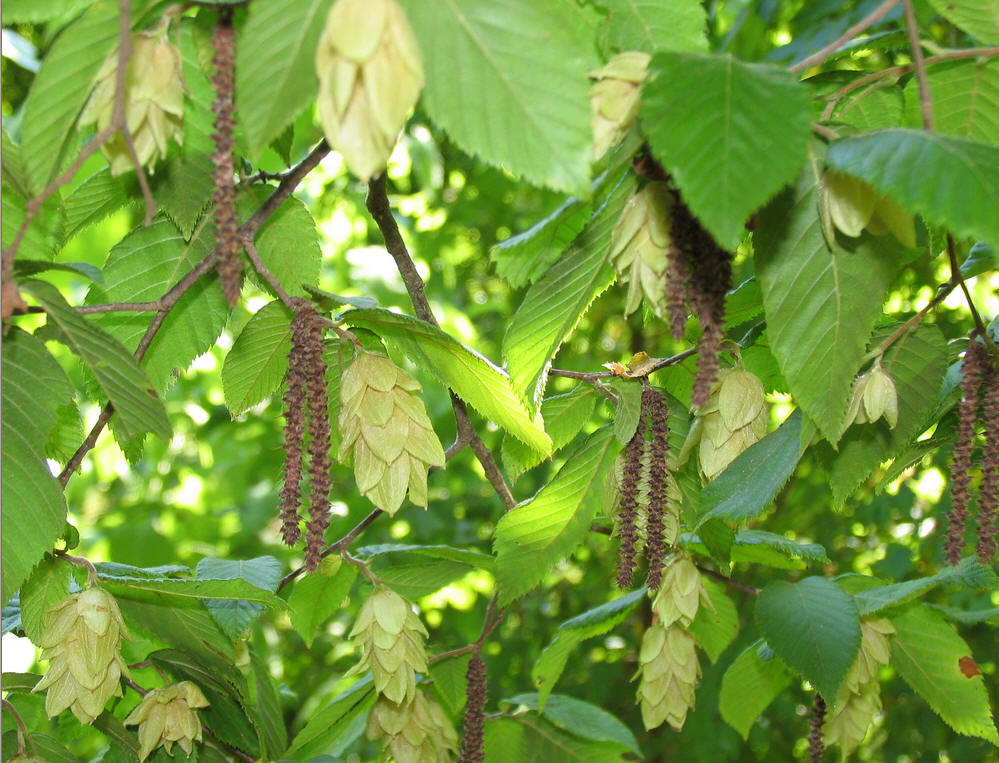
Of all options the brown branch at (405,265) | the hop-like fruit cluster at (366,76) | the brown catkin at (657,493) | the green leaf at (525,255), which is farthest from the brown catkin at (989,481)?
the hop-like fruit cluster at (366,76)

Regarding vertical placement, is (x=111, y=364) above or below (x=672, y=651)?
above

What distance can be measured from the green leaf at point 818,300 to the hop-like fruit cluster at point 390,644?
58cm

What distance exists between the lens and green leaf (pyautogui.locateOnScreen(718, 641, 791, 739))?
55.9 inches

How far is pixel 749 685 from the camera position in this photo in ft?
4.69

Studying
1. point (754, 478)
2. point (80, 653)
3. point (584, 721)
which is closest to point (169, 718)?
point (80, 653)

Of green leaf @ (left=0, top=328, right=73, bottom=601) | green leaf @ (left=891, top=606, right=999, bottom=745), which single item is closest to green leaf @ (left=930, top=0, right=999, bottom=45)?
green leaf @ (left=891, top=606, right=999, bottom=745)

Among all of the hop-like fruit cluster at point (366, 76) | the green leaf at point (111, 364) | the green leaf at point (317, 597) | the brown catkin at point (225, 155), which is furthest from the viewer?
the green leaf at point (317, 597)

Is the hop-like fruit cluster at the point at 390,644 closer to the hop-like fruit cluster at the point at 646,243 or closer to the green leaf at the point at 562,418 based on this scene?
the green leaf at the point at 562,418

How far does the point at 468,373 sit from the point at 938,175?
54 cm

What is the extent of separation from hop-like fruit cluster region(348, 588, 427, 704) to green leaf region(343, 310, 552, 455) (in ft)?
0.94

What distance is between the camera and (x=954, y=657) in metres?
1.26

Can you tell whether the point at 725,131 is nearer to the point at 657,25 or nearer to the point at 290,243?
the point at 657,25

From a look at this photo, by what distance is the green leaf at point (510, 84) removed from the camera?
0.65m

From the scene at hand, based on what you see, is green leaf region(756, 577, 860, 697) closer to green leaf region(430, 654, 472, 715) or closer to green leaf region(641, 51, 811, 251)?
green leaf region(430, 654, 472, 715)
